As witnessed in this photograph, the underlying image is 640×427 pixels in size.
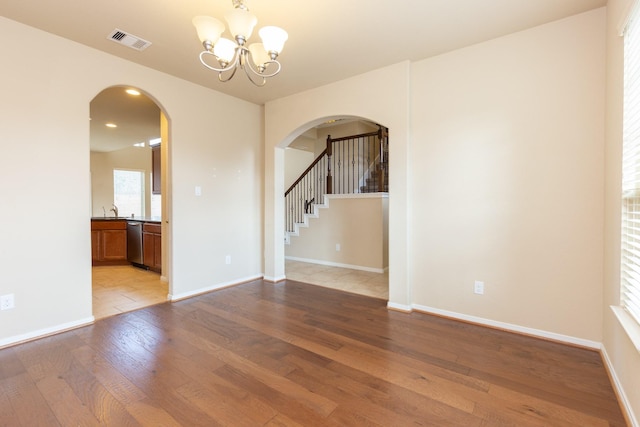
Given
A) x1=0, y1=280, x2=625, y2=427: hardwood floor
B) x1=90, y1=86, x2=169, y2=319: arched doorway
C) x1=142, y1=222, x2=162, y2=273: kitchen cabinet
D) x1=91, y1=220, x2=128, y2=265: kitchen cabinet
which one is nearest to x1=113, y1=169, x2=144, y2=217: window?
x1=90, y1=86, x2=169, y2=319: arched doorway

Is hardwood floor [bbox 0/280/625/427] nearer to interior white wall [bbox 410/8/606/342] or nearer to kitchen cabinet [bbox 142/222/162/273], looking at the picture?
interior white wall [bbox 410/8/606/342]

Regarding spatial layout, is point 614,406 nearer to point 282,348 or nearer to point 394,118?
point 282,348

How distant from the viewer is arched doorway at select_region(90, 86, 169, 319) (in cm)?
399

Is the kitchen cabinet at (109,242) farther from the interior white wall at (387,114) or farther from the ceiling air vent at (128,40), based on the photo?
the ceiling air vent at (128,40)

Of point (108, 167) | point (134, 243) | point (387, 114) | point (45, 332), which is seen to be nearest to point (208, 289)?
point (45, 332)

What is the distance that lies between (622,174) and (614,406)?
1369 millimetres

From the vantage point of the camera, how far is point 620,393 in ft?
5.90

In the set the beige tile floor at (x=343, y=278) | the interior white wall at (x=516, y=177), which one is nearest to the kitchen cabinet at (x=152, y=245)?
the beige tile floor at (x=343, y=278)

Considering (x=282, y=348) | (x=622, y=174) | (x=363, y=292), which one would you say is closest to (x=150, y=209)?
(x=363, y=292)

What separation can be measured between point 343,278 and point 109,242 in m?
4.40

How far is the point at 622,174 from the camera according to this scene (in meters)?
1.87

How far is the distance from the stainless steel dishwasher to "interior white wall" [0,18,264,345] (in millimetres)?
2148

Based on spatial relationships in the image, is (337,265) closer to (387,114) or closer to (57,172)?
(387,114)

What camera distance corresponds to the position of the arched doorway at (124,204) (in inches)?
157
